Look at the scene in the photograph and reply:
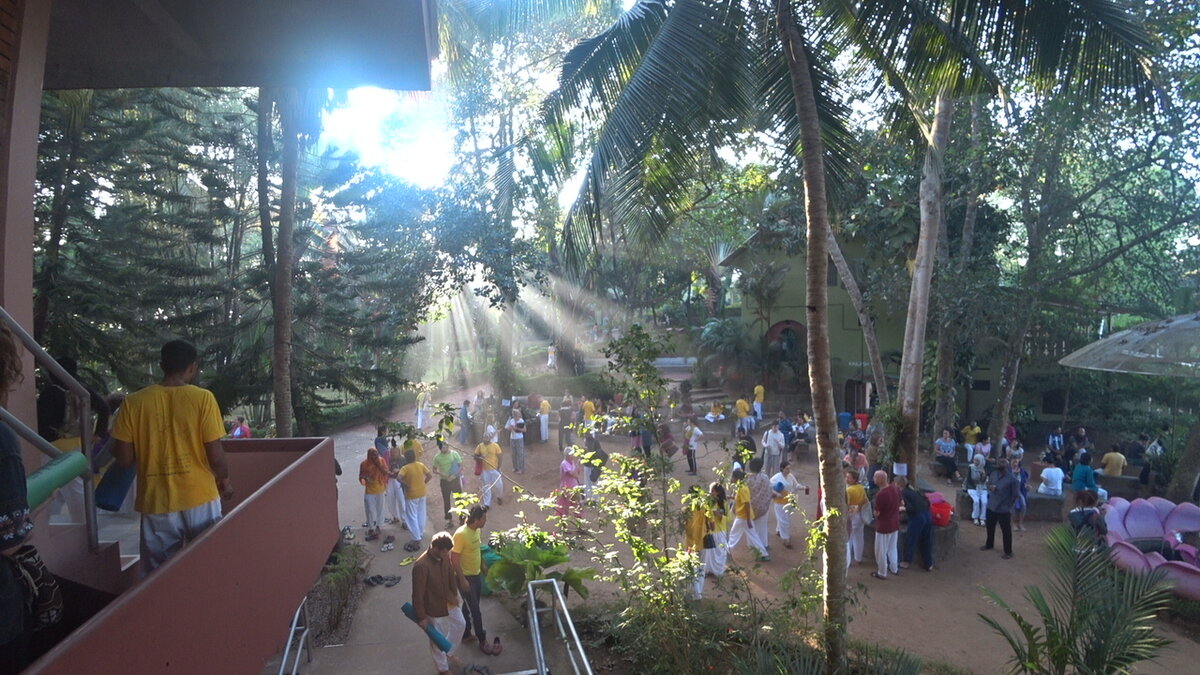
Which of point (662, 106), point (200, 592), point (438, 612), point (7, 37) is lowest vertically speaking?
point (438, 612)

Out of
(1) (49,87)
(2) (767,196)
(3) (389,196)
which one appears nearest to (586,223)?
(1) (49,87)

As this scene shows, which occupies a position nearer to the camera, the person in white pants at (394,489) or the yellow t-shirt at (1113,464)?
the person in white pants at (394,489)

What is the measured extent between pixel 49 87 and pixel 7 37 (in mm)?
2484

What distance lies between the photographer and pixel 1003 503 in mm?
11008

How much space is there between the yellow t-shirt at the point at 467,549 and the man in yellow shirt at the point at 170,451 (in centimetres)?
421

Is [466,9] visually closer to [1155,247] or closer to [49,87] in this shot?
[49,87]

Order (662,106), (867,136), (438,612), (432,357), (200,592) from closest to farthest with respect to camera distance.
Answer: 1. (200,592)
2. (662,106)
3. (438,612)
4. (867,136)
5. (432,357)

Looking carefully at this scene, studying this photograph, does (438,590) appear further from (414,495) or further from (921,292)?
(921,292)

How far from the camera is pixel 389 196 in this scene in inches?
615

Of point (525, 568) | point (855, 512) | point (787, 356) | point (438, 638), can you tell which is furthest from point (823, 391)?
point (787, 356)

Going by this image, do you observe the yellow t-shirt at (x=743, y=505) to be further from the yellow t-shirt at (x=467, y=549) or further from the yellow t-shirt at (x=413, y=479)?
the yellow t-shirt at (x=413, y=479)

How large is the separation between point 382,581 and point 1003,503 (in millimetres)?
9222

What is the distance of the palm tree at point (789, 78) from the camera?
19.2 feet

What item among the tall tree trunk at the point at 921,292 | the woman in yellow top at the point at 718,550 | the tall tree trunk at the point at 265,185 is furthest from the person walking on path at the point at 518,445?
the tall tree trunk at the point at 921,292
